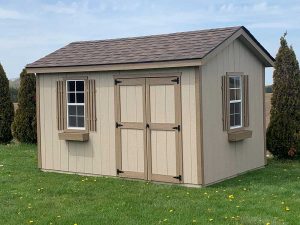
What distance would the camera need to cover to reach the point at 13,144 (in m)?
17.5

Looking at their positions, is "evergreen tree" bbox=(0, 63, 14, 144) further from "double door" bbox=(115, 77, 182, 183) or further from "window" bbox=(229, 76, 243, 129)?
"window" bbox=(229, 76, 243, 129)

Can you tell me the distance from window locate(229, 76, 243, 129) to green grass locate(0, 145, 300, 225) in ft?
3.95

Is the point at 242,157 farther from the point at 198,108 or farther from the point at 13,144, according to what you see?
the point at 13,144

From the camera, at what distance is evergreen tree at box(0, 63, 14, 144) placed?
17719 millimetres

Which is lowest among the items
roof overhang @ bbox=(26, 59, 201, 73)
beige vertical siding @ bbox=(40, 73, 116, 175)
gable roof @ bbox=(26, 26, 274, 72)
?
beige vertical siding @ bbox=(40, 73, 116, 175)

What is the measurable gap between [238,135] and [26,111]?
347 inches

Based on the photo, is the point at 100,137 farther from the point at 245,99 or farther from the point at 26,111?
the point at 26,111

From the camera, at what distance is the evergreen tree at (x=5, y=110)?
58.1 ft

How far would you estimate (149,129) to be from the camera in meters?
9.95

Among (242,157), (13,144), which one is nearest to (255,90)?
(242,157)

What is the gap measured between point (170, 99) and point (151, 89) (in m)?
0.49

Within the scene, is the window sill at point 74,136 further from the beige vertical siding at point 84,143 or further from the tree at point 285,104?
the tree at point 285,104

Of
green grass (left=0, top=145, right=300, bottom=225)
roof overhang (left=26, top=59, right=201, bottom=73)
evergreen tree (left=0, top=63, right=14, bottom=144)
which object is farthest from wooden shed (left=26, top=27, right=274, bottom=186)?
evergreen tree (left=0, top=63, right=14, bottom=144)

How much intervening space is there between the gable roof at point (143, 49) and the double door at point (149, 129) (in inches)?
19.3
